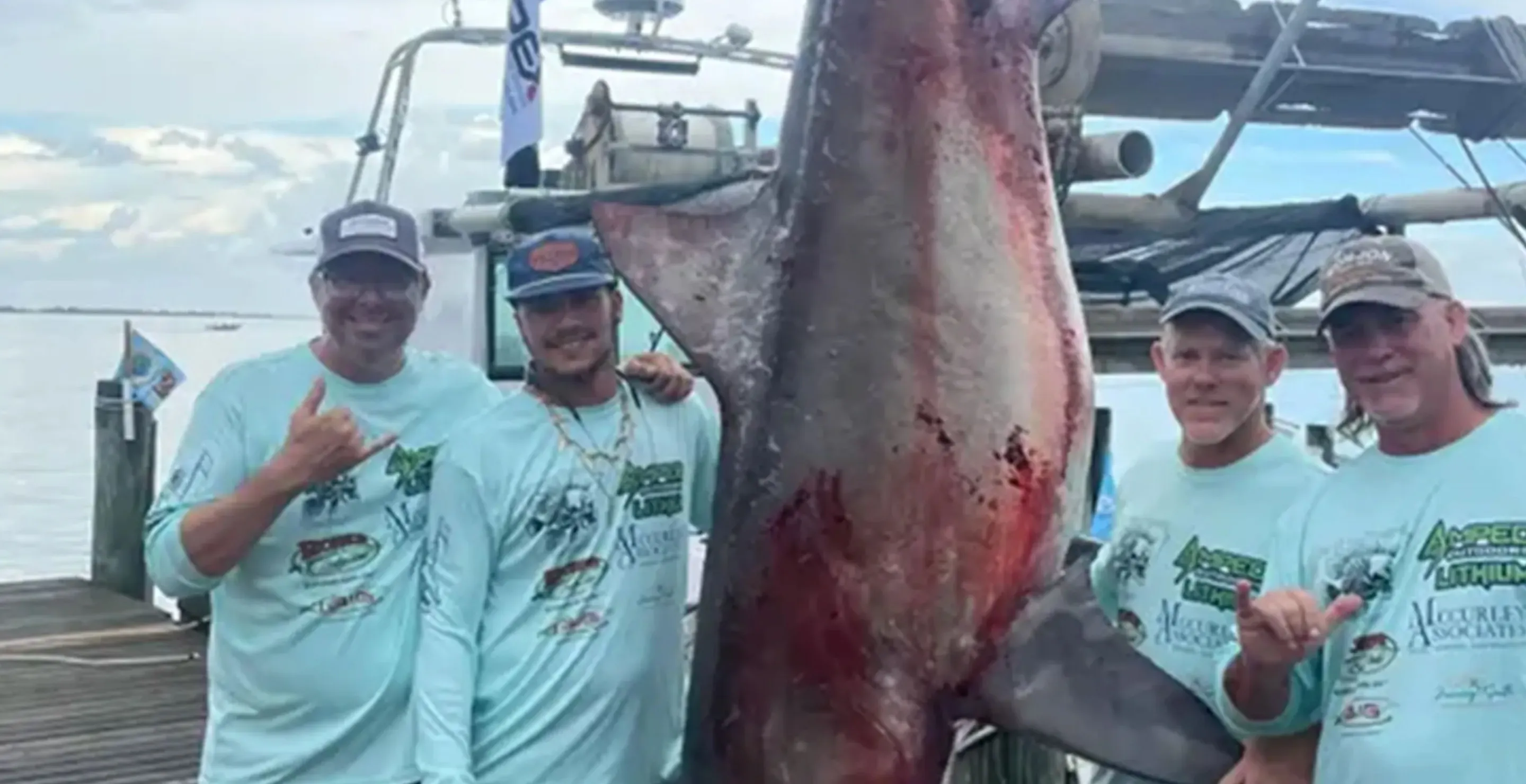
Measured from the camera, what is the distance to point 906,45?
2.29 meters

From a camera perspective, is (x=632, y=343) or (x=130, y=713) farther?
(x=632, y=343)

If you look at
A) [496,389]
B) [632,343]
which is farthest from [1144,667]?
[632,343]

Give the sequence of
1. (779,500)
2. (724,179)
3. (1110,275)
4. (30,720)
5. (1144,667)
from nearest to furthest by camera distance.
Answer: (1144,667) < (779,500) < (724,179) < (1110,275) < (30,720)

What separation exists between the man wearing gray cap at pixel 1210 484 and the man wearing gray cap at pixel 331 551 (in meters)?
0.78

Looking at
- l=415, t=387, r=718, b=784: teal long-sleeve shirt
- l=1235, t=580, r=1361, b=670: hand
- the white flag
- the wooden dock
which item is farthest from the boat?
the wooden dock

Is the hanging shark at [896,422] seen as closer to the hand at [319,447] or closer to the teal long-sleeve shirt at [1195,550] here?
the teal long-sleeve shirt at [1195,550]

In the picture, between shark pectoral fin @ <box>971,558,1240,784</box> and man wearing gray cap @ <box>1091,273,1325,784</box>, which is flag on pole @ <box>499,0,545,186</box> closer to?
man wearing gray cap @ <box>1091,273,1325,784</box>

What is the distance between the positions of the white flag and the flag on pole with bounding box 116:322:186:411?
2384mm

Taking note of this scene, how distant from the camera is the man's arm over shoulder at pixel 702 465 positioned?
2627 mm

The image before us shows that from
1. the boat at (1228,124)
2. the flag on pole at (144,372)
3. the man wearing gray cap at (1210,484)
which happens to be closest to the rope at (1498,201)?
the boat at (1228,124)

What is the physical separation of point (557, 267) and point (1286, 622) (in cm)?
116

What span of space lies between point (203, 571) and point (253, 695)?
25cm

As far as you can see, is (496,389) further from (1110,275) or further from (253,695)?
(1110,275)

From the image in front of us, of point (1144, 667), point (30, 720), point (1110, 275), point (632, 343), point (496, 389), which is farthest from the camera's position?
point (632, 343)
